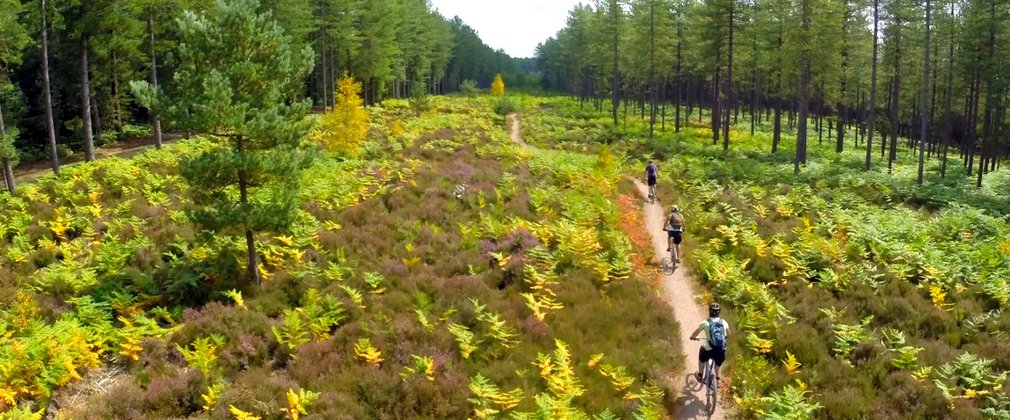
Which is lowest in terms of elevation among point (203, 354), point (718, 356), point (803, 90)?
point (203, 354)

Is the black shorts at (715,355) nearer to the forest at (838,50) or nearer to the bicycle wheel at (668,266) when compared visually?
the bicycle wheel at (668,266)

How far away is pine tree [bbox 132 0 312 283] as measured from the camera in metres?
13.9

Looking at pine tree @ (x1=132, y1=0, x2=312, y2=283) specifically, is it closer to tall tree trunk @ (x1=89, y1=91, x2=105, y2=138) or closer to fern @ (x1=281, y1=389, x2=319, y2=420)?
fern @ (x1=281, y1=389, x2=319, y2=420)

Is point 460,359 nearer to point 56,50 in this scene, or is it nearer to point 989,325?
point 989,325

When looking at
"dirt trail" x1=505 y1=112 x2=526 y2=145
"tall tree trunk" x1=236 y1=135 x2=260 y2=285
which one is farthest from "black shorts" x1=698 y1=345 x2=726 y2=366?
"dirt trail" x1=505 y1=112 x2=526 y2=145

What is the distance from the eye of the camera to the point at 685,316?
1458cm

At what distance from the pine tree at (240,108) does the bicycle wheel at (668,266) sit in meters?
10.9

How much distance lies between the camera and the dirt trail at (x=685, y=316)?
10.9 m

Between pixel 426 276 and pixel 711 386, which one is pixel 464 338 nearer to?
pixel 426 276

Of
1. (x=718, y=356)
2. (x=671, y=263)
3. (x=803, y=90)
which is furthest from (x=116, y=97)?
(x=803, y=90)

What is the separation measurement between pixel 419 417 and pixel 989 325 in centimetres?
1298

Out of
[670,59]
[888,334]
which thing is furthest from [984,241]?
[670,59]

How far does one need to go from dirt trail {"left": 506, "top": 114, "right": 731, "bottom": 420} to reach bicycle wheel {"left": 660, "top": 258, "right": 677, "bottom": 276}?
0.15m

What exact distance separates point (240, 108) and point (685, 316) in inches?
484
